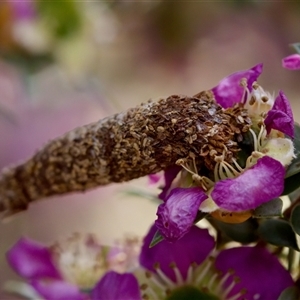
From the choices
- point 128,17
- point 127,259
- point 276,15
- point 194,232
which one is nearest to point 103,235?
Result: point 128,17

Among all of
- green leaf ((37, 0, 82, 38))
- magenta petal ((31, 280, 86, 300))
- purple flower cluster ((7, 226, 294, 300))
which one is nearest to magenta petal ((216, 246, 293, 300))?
purple flower cluster ((7, 226, 294, 300))

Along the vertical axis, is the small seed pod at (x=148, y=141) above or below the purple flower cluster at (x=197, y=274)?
above

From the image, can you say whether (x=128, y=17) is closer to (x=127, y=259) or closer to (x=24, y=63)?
(x=24, y=63)

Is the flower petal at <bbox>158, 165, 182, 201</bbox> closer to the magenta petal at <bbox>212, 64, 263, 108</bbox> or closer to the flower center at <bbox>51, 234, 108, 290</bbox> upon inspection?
the magenta petal at <bbox>212, 64, 263, 108</bbox>

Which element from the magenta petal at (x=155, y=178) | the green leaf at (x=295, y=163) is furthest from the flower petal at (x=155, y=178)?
the green leaf at (x=295, y=163)

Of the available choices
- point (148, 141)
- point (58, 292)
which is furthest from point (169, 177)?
point (58, 292)

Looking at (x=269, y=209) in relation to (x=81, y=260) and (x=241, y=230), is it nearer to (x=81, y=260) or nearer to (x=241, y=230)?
(x=241, y=230)

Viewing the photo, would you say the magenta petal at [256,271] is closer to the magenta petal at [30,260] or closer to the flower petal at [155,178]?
the flower petal at [155,178]

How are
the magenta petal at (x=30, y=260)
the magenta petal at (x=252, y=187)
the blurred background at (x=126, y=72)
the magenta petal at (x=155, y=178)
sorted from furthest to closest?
the blurred background at (x=126, y=72), the magenta petal at (x=30, y=260), the magenta petal at (x=155, y=178), the magenta petal at (x=252, y=187)
